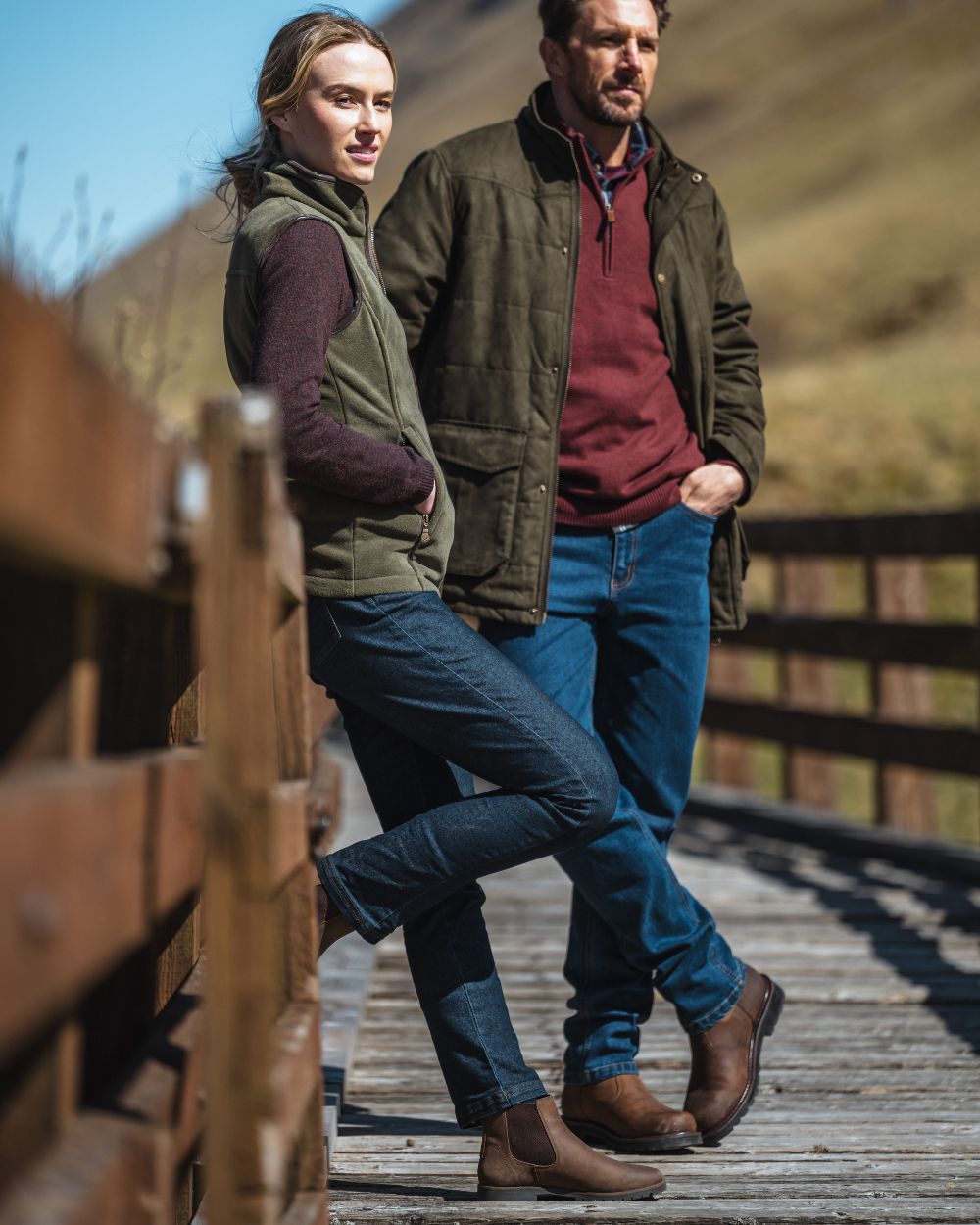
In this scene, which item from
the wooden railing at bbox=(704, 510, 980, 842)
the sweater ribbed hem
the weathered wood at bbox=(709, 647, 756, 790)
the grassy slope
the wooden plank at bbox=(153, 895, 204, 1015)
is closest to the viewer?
the wooden plank at bbox=(153, 895, 204, 1015)

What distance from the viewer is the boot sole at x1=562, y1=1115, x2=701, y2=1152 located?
2.71 metres

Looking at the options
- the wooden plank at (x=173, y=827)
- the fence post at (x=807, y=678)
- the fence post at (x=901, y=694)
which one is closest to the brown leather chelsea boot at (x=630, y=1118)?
the wooden plank at (x=173, y=827)

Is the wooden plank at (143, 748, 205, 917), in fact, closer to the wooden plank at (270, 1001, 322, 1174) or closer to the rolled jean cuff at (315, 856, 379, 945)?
the wooden plank at (270, 1001, 322, 1174)

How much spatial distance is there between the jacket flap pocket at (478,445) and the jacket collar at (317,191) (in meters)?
0.54

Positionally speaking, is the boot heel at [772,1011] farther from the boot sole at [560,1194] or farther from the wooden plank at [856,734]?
the wooden plank at [856,734]

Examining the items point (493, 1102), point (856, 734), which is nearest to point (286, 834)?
point (493, 1102)

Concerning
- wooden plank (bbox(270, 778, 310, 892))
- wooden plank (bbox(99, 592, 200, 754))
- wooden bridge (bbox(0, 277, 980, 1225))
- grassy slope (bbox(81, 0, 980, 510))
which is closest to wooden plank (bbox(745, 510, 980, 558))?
wooden bridge (bbox(0, 277, 980, 1225))

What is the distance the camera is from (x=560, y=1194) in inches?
96.3

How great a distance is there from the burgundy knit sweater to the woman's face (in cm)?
14

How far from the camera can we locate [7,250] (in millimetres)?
2891

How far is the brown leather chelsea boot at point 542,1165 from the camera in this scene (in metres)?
2.41

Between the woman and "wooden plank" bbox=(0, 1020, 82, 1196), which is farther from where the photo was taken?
the woman

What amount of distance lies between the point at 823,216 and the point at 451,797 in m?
63.1

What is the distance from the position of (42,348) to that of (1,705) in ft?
1.22
